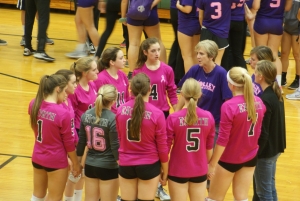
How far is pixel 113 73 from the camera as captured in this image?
16.7ft

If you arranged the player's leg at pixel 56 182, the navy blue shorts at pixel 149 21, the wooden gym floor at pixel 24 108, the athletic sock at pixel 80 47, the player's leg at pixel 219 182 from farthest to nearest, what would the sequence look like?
the athletic sock at pixel 80 47 → the navy blue shorts at pixel 149 21 → the wooden gym floor at pixel 24 108 → the player's leg at pixel 219 182 → the player's leg at pixel 56 182

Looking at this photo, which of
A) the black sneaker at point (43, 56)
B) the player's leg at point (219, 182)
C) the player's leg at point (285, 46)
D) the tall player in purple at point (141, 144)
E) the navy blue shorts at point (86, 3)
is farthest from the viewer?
the black sneaker at point (43, 56)

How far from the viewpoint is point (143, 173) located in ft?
13.4

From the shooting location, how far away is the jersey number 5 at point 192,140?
4.12 meters

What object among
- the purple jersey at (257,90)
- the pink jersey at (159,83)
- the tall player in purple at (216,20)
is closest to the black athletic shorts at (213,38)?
the tall player in purple at (216,20)

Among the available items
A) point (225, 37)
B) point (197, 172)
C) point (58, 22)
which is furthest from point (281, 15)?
point (58, 22)

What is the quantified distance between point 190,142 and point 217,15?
118 inches

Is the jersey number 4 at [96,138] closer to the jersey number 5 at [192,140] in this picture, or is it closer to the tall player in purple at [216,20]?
the jersey number 5 at [192,140]

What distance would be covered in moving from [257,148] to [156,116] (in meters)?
0.93

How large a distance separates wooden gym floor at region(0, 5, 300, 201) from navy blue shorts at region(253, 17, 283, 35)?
3.27 ft

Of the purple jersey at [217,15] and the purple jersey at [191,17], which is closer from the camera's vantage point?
the purple jersey at [217,15]

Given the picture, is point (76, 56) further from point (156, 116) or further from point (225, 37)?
point (156, 116)

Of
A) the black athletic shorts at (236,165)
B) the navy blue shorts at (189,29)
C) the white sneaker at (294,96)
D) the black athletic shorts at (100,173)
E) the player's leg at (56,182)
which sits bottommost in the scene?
the white sneaker at (294,96)

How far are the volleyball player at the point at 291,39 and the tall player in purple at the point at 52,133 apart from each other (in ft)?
15.3
